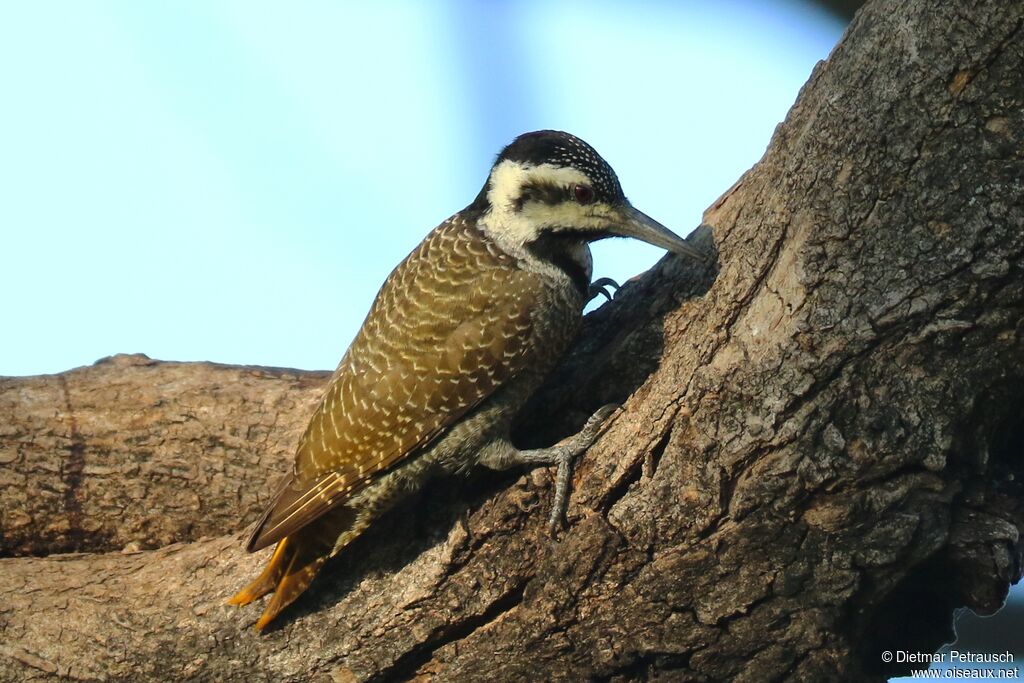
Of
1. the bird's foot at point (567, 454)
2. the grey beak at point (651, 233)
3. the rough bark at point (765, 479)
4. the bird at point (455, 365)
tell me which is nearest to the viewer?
the rough bark at point (765, 479)

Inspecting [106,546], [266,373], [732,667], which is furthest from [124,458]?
[732,667]

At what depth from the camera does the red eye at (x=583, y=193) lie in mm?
4750

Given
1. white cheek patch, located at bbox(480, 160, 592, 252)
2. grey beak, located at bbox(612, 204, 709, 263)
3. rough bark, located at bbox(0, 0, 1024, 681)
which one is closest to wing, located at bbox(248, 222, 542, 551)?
white cheek patch, located at bbox(480, 160, 592, 252)

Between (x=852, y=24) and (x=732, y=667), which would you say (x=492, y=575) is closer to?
(x=732, y=667)

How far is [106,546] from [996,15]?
4337mm

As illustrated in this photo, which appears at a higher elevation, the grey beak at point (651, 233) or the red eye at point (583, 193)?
the red eye at point (583, 193)

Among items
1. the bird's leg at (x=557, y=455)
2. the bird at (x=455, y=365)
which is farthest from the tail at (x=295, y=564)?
the bird's leg at (x=557, y=455)

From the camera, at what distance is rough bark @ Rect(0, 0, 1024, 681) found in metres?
3.56

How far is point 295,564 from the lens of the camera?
14.5 ft

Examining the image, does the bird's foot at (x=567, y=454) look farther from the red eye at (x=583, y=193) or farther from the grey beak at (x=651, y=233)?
the red eye at (x=583, y=193)

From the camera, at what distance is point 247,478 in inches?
204

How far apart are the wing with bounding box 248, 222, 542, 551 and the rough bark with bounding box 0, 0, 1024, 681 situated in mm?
338

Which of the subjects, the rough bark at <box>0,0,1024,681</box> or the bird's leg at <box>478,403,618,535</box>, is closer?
the rough bark at <box>0,0,1024,681</box>

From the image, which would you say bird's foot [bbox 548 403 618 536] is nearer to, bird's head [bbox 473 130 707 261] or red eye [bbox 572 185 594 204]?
bird's head [bbox 473 130 707 261]
